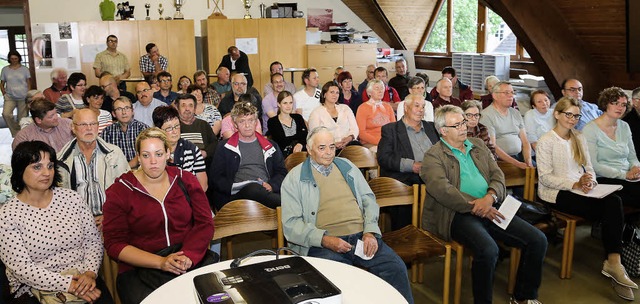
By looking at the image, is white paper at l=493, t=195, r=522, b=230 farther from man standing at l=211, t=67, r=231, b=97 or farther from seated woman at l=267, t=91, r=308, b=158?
man standing at l=211, t=67, r=231, b=97

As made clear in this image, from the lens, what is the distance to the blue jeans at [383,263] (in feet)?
9.93

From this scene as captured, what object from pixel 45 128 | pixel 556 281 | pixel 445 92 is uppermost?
pixel 445 92

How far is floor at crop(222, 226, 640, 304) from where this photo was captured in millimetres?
3639

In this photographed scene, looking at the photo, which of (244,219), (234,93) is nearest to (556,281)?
(244,219)

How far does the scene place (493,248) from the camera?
3248 mm

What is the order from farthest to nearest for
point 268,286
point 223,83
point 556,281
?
point 223,83 < point 556,281 < point 268,286

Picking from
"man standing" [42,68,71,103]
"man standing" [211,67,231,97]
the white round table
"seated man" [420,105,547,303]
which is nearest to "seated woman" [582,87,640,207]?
"seated man" [420,105,547,303]

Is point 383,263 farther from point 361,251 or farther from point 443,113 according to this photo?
point 443,113

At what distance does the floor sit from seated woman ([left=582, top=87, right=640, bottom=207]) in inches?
20.5

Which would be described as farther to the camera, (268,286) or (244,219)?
(244,219)

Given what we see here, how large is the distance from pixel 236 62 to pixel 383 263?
643cm

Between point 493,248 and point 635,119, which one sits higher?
point 635,119

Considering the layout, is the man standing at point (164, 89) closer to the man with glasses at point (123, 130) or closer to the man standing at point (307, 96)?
the man standing at point (307, 96)

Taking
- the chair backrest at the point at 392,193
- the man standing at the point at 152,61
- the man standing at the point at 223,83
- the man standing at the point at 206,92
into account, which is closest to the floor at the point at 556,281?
the chair backrest at the point at 392,193
